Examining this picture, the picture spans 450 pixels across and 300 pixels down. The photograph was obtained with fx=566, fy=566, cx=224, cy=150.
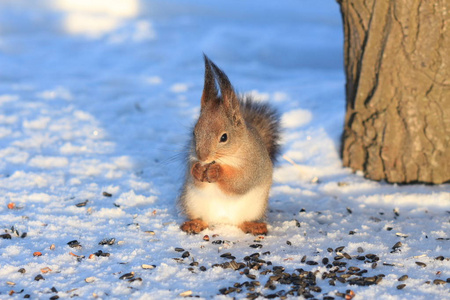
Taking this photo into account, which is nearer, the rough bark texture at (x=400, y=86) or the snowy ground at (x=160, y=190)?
the snowy ground at (x=160, y=190)

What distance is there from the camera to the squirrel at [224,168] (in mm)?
2822

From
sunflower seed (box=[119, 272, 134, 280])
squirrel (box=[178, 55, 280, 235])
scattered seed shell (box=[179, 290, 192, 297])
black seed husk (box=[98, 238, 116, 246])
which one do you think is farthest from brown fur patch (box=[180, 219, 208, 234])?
scattered seed shell (box=[179, 290, 192, 297])

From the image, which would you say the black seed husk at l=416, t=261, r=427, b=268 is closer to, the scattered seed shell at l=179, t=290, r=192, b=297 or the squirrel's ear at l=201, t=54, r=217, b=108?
the scattered seed shell at l=179, t=290, r=192, b=297

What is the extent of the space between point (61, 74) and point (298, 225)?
423 cm

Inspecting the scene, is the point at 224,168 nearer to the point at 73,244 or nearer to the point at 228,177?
the point at 228,177

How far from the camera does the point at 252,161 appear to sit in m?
2.98

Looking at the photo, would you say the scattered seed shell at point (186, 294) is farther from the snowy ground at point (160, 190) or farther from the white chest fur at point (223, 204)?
the white chest fur at point (223, 204)

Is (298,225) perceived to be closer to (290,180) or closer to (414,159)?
(290,180)

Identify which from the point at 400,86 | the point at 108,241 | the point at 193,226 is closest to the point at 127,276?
the point at 108,241

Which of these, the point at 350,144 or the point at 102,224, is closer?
the point at 102,224

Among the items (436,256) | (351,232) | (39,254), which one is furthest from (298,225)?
(39,254)

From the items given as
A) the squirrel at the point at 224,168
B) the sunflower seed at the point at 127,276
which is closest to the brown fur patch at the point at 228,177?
the squirrel at the point at 224,168

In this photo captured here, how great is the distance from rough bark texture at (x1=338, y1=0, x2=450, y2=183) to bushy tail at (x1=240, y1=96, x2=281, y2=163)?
2.37 ft

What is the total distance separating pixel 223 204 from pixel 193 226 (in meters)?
0.21
